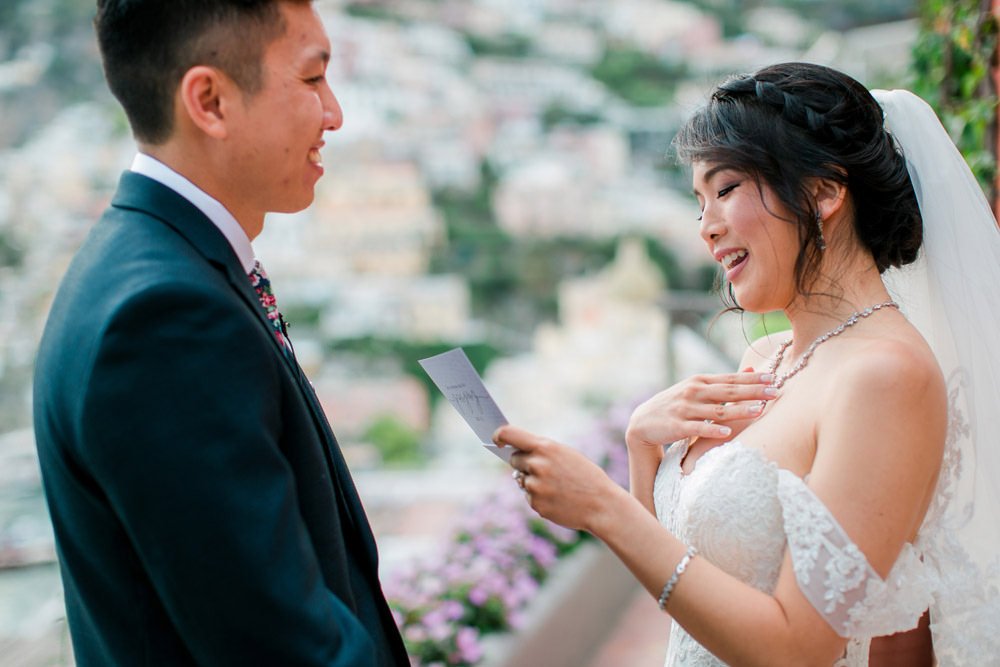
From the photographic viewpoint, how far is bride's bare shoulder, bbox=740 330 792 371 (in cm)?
141

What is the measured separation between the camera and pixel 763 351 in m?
1.45

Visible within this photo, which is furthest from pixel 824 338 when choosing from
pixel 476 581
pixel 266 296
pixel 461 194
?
pixel 461 194

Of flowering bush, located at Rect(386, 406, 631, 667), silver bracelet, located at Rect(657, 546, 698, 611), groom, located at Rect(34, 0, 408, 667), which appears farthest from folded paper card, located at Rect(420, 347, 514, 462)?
flowering bush, located at Rect(386, 406, 631, 667)

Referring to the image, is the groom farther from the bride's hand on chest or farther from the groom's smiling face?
the bride's hand on chest

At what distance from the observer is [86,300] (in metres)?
0.77

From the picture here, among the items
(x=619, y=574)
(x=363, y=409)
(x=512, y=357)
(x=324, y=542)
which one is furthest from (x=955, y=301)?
(x=512, y=357)

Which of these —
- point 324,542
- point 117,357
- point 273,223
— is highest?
point 273,223

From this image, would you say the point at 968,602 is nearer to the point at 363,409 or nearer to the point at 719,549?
the point at 719,549

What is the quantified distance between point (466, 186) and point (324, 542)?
13.4m

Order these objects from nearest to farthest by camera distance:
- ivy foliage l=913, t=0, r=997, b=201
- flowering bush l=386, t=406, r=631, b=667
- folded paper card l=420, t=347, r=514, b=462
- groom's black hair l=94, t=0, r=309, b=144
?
groom's black hair l=94, t=0, r=309, b=144 < folded paper card l=420, t=347, r=514, b=462 < ivy foliage l=913, t=0, r=997, b=201 < flowering bush l=386, t=406, r=631, b=667

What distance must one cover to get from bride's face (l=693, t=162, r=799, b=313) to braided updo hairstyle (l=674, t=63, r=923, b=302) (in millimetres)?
13

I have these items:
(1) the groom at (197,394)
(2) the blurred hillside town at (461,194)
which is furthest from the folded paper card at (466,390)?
(2) the blurred hillside town at (461,194)

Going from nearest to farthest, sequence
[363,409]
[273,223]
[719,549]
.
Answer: [719,549] → [363,409] → [273,223]

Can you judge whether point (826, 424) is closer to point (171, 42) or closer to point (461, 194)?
point (171, 42)
